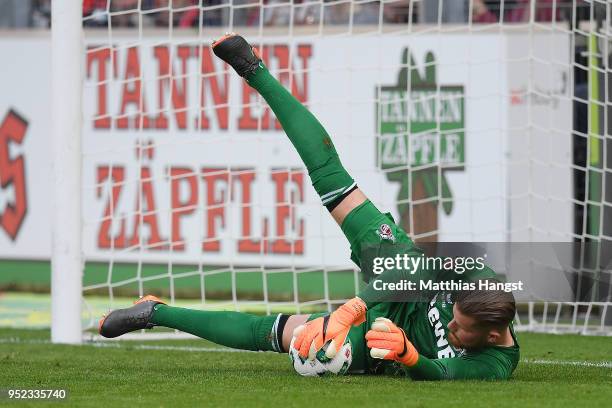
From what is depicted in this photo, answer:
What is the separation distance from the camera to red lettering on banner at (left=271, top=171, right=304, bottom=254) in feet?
33.5

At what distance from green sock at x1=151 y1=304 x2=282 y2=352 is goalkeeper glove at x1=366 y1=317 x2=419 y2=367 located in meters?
0.71

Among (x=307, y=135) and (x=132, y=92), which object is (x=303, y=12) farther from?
(x=307, y=135)

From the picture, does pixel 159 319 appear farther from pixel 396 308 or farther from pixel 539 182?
pixel 539 182

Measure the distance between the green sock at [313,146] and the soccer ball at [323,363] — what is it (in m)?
0.72

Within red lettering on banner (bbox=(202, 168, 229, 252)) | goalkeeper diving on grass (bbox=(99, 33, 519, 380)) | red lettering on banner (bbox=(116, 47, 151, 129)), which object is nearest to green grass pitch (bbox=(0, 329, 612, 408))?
goalkeeper diving on grass (bbox=(99, 33, 519, 380))

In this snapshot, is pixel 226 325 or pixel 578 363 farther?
pixel 578 363

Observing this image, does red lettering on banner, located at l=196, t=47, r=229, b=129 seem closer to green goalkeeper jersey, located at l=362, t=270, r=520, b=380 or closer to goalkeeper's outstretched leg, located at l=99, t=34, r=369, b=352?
goalkeeper's outstretched leg, located at l=99, t=34, r=369, b=352

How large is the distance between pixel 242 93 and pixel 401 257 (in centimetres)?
575

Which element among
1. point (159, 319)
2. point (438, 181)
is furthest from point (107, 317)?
point (438, 181)

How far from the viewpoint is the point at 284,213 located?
10.4 meters

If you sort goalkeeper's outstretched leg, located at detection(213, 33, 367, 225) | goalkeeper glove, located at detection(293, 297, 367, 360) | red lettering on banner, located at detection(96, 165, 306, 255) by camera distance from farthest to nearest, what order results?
red lettering on banner, located at detection(96, 165, 306, 255) < goalkeeper's outstretched leg, located at detection(213, 33, 367, 225) < goalkeeper glove, located at detection(293, 297, 367, 360)

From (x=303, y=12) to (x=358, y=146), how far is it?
5.16ft

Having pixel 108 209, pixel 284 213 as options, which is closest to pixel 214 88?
pixel 284 213
